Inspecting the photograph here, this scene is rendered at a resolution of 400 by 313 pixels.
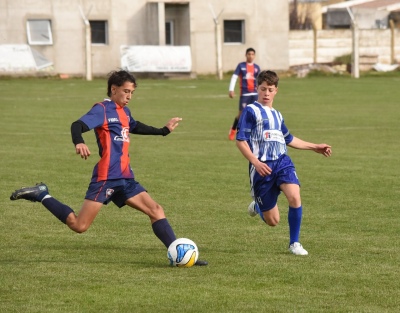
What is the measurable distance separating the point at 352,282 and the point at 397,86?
114ft

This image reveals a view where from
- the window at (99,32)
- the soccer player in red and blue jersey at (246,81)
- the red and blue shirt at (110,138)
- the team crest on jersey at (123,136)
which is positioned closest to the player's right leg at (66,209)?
the red and blue shirt at (110,138)

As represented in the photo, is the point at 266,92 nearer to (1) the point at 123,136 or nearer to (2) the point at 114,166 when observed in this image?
(1) the point at 123,136

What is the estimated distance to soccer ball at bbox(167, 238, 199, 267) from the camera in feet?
28.1

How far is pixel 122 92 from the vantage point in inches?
348

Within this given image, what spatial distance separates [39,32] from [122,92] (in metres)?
44.9

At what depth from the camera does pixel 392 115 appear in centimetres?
2761

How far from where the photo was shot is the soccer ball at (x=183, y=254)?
8.57 meters

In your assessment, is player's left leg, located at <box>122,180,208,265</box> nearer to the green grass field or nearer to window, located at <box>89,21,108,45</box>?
the green grass field

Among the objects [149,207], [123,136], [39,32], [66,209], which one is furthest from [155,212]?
[39,32]

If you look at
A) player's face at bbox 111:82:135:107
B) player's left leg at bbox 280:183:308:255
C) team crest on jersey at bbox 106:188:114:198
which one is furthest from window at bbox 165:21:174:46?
team crest on jersey at bbox 106:188:114:198

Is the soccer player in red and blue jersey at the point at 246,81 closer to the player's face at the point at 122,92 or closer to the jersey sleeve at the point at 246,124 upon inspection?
the jersey sleeve at the point at 246,124

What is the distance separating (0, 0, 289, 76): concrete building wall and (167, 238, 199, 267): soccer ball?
146 feet

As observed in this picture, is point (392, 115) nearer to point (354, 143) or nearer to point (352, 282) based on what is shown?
point (354, 143)

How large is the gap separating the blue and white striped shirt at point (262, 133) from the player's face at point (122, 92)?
122 cm
